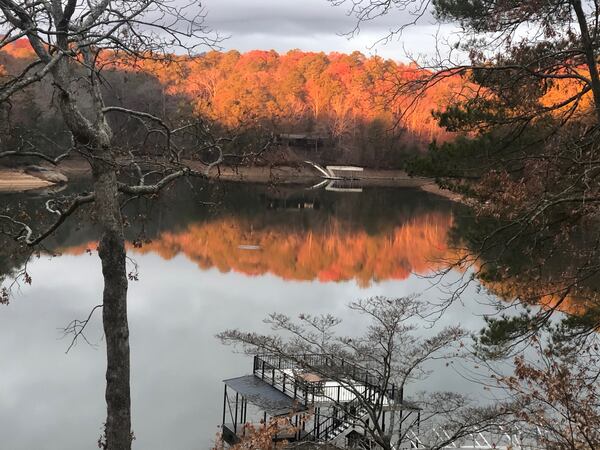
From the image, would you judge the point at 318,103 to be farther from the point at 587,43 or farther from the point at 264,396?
the point at 587,43

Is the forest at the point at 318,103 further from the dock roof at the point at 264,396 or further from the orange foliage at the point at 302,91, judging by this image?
the dock roof at the point at 264,396

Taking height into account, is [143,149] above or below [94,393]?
above

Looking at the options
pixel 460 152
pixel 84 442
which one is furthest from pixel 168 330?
pixel 460 152

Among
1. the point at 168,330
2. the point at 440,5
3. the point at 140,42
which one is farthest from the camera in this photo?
the point at 168,330

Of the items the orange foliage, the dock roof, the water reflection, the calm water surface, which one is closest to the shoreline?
the water reflection

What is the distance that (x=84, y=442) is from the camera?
32.0ft

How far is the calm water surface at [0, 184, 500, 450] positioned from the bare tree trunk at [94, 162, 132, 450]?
30.9 inches

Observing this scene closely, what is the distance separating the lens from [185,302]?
56.6ft

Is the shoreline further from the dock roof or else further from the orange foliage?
the dock roof

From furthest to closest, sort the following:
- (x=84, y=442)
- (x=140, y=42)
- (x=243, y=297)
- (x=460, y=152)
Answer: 1. (x=243, y=297)
2. (x=460, y=152)
3. (x=84, y=442)
4. (x=140, y=42)

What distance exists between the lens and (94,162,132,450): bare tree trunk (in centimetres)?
427

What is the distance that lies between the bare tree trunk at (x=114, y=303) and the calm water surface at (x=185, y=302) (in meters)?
0.79

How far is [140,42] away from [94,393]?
8.60 m

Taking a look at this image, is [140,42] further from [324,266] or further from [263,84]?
[263,84]
